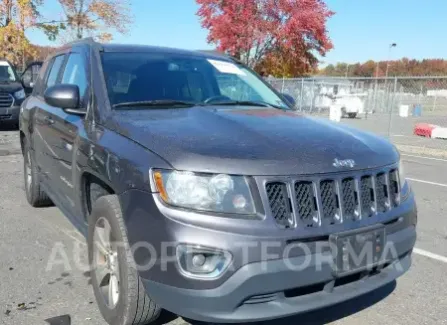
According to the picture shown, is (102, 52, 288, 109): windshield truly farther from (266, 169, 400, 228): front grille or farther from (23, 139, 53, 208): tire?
(23, 139, 53, 208): tire

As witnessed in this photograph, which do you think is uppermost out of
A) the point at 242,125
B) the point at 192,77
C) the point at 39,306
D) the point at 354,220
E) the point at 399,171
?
the point at 192,77

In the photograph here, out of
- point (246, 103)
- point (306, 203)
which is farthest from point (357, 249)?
point (246, 103)

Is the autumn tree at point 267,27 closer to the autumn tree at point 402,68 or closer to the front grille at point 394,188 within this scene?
the front grille at point 394,188

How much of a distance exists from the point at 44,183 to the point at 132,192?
2.52m

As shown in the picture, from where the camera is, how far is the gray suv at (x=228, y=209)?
2293 millimetres

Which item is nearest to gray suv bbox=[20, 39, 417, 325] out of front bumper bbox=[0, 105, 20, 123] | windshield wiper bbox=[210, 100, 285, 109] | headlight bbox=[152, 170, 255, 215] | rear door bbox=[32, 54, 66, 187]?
headlight bbox=[152, 170, 255, 215]

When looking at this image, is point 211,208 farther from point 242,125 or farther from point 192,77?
point 192,77

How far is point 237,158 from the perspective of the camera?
238 cm

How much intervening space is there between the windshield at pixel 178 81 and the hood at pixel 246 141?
0.29 metres

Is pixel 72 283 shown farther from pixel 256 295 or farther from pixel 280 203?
pixel 280 203

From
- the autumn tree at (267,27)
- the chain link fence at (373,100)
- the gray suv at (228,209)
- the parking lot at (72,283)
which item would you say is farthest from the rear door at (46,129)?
the autumn tree at (267,27)

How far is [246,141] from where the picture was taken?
2.59m

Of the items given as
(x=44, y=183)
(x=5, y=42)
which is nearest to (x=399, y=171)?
(x=44, y=183)

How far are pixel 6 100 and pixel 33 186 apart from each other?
9147mm
